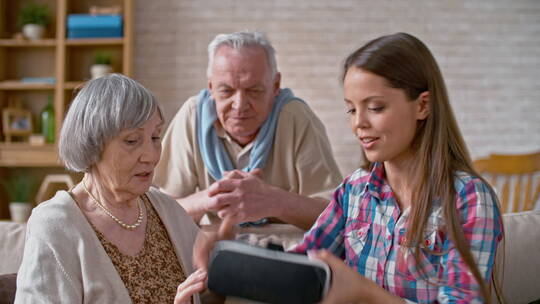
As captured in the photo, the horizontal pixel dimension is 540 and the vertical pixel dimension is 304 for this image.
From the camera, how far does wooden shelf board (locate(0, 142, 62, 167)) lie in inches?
185

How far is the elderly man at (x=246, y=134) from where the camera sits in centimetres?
242

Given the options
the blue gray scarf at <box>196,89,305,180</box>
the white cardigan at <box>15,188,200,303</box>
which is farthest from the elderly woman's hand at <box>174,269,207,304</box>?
the blue gray scarf at <box>196,89,305,180</box>

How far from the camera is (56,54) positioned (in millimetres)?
4949

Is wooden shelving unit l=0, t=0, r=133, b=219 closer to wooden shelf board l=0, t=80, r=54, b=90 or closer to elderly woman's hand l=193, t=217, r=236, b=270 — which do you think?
wooden shelf board l=0, t=80, r=54, b=90

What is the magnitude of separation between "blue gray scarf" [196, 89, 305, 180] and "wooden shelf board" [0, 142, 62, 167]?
257 cm

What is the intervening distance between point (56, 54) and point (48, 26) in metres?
0.27

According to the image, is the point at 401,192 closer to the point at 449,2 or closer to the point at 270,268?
the point at 270,268

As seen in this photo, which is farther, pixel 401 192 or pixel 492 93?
pixel 492 93

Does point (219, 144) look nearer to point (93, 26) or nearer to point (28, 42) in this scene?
point (93, 26)

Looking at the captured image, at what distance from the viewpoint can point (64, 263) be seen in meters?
1.39

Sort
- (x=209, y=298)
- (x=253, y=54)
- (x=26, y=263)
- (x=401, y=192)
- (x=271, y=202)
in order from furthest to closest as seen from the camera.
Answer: (x=253, y=54), (x=271, y=202), (x=209, y=298), (x=401, y=192), (x=26, y=263)

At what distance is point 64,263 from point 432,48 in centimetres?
404

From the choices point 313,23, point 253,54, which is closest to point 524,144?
point 313,23

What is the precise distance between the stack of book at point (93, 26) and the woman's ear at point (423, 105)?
12.1 feet
